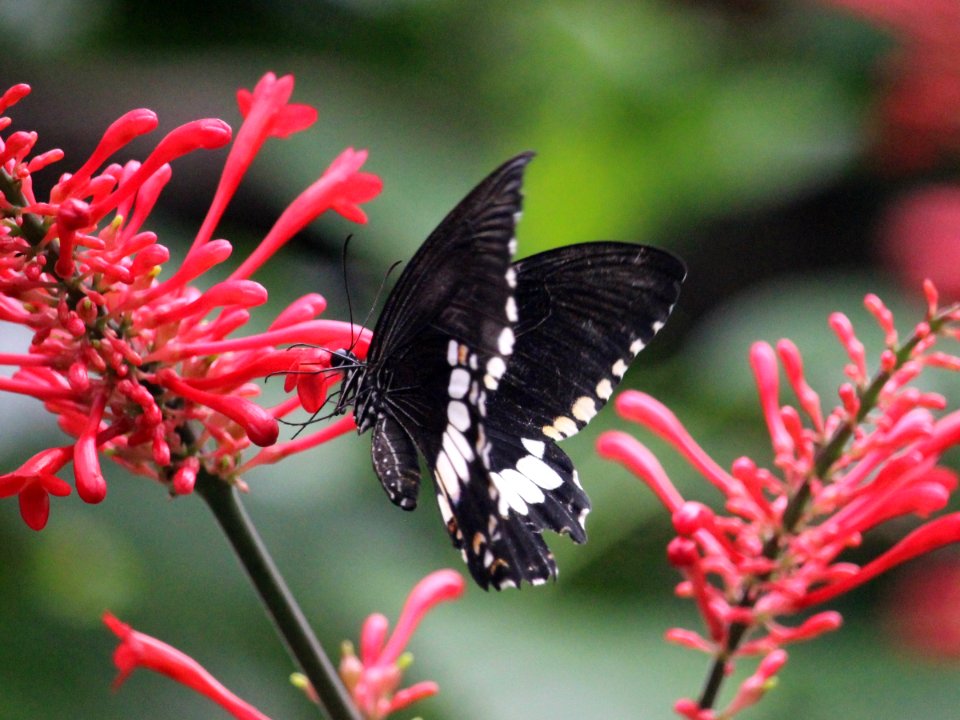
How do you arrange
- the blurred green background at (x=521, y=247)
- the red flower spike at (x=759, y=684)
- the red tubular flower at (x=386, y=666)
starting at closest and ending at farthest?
the red flower spike at (x=759, y=684)
the red tubular flower at (x=386, y=666)
the blurred green background at (x=521, y=247)

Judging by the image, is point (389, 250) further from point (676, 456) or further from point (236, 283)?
point (236, 283)

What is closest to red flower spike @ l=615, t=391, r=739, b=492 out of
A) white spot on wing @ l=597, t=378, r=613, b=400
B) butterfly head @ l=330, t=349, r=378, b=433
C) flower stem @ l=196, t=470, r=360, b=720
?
white spot on wing @ l=597, t=378, r=613, b=400

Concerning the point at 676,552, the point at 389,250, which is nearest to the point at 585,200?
the point at 389,250

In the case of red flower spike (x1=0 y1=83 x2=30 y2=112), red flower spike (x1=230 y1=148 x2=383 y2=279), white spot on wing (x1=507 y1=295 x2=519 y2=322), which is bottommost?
white spot on wing (x1=507 y1=295 x2=519 y2=322)

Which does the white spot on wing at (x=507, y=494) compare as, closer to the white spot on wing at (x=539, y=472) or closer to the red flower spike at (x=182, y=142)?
the white spot on wing at (x=539, y=472)

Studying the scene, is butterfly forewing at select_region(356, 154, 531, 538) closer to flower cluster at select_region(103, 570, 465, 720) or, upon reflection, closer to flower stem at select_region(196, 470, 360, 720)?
flower cluster at select_region(103, 570, 465, 720)

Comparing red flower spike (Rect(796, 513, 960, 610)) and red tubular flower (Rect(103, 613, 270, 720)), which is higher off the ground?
red flower spike (Rect(796, 513, 960, 610))

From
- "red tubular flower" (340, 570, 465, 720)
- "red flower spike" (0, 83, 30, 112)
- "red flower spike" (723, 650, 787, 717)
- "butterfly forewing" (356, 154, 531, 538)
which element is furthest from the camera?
"red tubular flower" (340, 570, 465, 720)

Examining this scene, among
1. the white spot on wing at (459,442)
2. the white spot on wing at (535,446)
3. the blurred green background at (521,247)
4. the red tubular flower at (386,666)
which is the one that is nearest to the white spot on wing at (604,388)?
the white spot on wing at (535,446)
